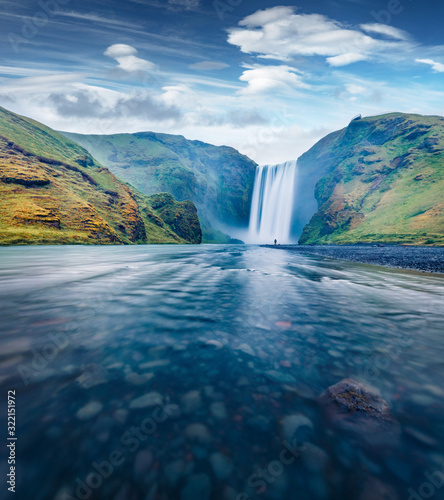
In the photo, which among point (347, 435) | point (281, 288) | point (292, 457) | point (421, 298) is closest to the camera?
point (292, 457)

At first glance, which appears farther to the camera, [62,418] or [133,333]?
[133,333]

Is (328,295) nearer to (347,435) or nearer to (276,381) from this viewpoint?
(276,381)

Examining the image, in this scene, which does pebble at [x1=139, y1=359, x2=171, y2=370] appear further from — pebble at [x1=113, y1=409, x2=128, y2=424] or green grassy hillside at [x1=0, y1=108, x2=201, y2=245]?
green grassy hillside at [x1=0, y1=108, x2=201, y2=245]

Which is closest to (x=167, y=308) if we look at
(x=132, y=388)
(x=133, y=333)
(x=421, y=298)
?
(x=133, y=333)

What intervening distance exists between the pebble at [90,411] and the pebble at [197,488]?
5.81 feet

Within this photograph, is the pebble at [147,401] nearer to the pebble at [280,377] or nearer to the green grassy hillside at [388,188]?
the pebble at [280,377]

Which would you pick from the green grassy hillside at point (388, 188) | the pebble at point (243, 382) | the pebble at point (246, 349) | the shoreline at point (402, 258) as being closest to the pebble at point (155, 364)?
the pebble at point (243, 382)

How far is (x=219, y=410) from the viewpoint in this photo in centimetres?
364

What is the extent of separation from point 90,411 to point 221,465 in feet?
6.92

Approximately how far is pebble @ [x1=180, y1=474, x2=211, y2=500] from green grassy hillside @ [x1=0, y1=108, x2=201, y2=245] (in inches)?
3388

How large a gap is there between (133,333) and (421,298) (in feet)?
43.3

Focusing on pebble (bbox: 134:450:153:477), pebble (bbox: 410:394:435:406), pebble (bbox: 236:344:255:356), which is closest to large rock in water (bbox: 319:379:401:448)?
pebble (bbox: 410:394:435:406)

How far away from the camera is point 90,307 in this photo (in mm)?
9180

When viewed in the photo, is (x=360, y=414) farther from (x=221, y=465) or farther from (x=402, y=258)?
(x=402, y=258)
